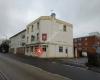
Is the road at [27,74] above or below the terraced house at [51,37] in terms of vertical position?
below

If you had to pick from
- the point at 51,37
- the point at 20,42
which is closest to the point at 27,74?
the point at 51,37

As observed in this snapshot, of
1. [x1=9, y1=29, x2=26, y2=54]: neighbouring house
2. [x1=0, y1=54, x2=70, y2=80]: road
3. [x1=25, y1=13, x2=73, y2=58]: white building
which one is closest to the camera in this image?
[x1=0, y1=54, x2=70, y2=80]: road

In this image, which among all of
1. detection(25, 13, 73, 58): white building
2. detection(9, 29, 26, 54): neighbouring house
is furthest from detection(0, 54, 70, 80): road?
detection(9, 29, 26, 54): neighbouring house

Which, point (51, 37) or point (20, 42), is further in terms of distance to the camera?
point (20, 42)

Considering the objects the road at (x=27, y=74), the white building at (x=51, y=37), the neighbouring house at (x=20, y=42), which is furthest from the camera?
the neighbouring house at (x=20, y=42)

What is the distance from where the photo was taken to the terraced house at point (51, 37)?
152ft

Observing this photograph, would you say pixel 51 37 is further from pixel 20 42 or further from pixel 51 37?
pixel 20 42

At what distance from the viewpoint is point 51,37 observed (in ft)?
155

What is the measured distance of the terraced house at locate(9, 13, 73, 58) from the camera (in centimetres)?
4631

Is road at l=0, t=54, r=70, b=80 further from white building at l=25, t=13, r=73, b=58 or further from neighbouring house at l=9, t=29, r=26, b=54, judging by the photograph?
neighbouring house at l=9, t=29, r=26, b=54

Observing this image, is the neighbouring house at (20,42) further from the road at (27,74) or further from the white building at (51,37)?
the road at (27,74)

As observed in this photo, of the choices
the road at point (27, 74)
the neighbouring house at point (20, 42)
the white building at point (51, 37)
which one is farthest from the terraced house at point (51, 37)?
the road at point (27, 74)

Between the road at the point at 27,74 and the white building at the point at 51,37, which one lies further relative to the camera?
the white building at the point at 51,37

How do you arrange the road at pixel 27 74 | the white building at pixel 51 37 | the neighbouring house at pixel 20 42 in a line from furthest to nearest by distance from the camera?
the neighbouring house at pixel 20 42, the white building at pixel 51 37, the road at pixel 27 74
